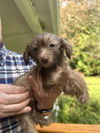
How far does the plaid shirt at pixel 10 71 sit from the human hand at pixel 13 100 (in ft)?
0.44

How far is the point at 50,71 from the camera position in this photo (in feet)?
6.29

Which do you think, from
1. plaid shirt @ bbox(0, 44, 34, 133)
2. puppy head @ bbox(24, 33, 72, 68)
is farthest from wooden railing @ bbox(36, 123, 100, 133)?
puppy head @ bbox(24, 33, 72, 68)

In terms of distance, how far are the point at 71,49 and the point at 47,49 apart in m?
0.12

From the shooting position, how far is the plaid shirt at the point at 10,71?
2.10 metres

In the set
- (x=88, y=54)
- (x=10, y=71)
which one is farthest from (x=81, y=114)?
(x=88, y=54)

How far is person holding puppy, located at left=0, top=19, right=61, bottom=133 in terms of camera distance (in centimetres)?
195

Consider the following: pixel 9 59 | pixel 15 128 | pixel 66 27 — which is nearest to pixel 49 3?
pixel 9 59

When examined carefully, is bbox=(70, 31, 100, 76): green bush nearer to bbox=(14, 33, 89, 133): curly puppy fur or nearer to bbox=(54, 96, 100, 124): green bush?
bbox=(54, 96, 100, 124): green bush

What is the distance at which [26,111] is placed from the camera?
1966 millimetres

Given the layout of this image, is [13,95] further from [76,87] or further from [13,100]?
[76,87]

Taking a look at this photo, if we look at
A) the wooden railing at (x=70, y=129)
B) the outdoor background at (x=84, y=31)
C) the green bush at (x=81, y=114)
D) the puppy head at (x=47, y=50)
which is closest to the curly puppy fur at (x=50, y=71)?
the puppy head at (x=47, y=50)

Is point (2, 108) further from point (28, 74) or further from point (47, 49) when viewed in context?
point (47, 49)

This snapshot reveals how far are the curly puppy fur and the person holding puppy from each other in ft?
0.13

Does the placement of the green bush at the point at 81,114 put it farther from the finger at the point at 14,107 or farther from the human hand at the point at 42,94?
the finger at the point at 14,107
